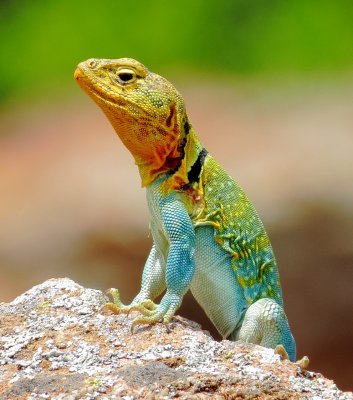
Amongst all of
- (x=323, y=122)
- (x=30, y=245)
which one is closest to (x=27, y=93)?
(x=30, y=245)

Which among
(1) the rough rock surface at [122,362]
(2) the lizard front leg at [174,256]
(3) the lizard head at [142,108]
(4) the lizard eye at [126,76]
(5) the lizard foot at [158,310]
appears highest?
(4) the lizard eye at [126,76]

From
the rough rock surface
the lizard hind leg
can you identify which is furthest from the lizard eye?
the lizard hind leg

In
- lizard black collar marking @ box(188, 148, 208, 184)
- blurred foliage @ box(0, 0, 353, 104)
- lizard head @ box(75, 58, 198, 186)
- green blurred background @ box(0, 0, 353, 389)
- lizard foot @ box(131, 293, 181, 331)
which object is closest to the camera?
lizard foot @ box(131, 293, 181, 331)

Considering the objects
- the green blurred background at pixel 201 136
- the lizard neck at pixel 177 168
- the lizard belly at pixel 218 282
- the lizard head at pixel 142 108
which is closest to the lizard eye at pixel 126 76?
the lizard head at pixel 142 108

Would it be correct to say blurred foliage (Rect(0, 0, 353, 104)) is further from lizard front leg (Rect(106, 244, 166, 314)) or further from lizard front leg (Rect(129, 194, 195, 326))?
lizard front leg (Rect(129, 194, 195, 326))

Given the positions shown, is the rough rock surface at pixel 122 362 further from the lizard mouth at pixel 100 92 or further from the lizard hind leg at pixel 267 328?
the lizard mouth at pixel 100 92

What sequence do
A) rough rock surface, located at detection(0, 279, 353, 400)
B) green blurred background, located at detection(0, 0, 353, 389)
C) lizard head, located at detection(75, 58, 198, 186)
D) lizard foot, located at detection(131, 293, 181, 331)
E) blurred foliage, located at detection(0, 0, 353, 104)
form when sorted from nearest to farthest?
rough rock surface, located at detection(0, 279, 353, 400) < lizard foot, located at detection(131, 293, 181, 331) < lizard head, located at detection(75, 58, 198, 186) < green blurred background, located at detection(0, 0, 353, 389) < blurred foliage, located at detection(0, 0, 353, 104)

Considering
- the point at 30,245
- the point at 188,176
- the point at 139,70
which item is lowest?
the point at 30,245

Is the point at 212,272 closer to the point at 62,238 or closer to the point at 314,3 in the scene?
the point at 62,238
